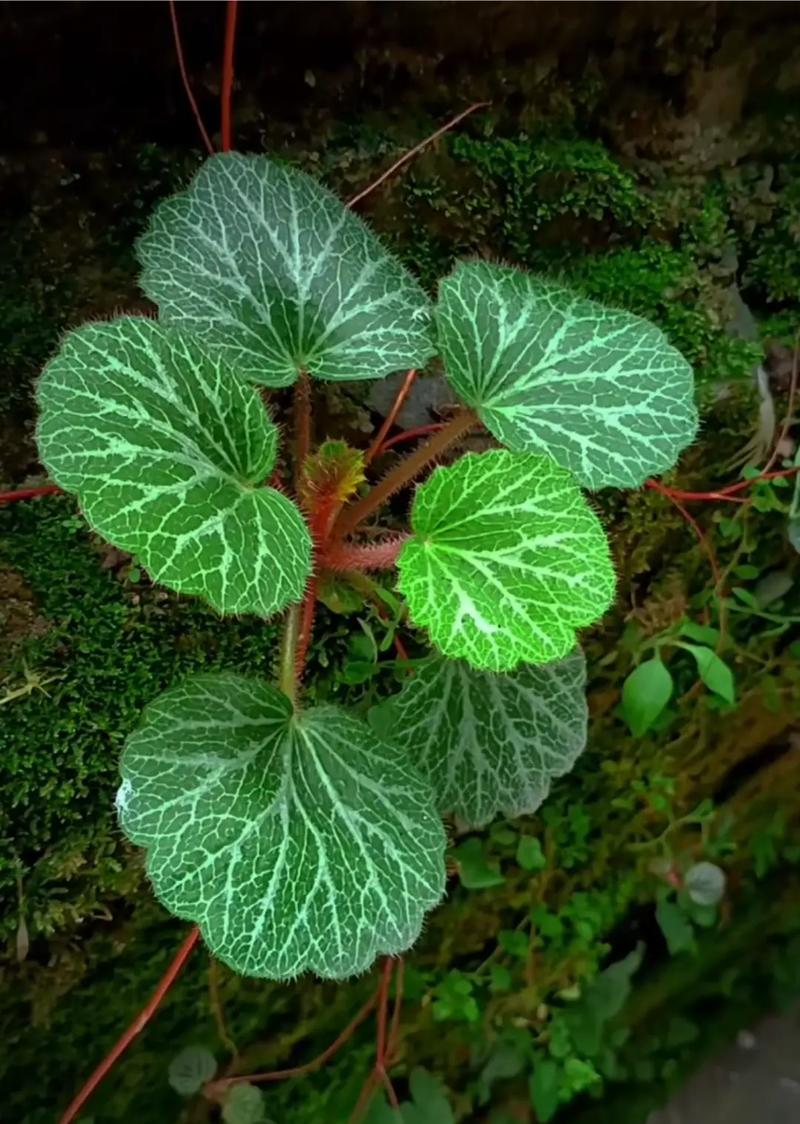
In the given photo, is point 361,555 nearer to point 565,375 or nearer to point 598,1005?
point 565,375

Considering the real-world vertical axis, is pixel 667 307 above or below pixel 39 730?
above

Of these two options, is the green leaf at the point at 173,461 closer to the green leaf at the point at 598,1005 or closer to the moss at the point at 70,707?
the moss at the point at 70,707

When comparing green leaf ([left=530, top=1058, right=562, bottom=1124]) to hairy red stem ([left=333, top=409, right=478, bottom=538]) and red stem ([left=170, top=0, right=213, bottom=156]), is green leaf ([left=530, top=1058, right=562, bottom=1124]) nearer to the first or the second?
hairy red stem ([left=333, top=409, right=478, bottom=538])

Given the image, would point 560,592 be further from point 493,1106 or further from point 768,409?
point 493,1106

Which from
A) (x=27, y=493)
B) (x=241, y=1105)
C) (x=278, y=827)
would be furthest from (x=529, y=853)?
(x=27, y=493)

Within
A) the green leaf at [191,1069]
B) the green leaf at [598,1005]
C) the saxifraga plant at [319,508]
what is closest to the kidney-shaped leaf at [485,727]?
the saxifraga plant at [319,508]

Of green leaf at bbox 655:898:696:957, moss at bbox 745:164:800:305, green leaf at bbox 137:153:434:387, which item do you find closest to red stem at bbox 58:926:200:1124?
green leaf at bbox 137:153:434:387

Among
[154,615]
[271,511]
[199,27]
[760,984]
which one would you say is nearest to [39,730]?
[154,615]
